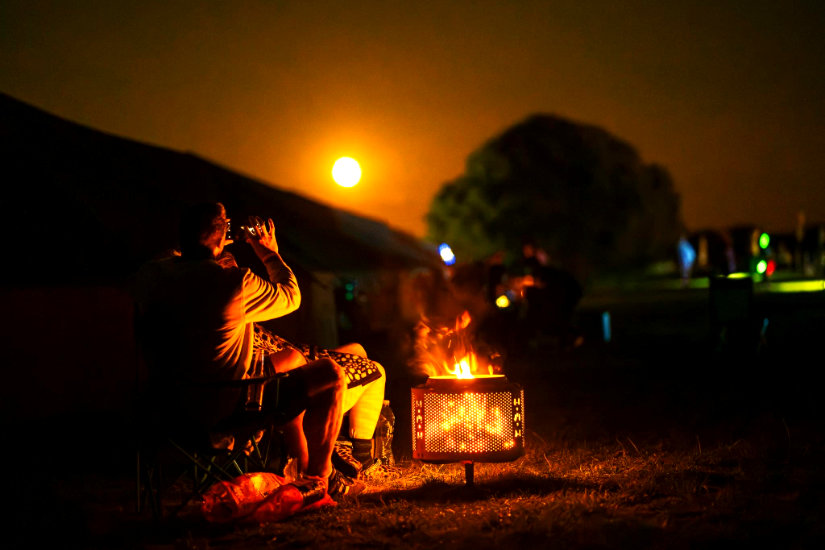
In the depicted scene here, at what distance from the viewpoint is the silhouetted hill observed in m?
6.07

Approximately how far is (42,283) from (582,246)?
37522 mm

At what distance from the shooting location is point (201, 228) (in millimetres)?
3918

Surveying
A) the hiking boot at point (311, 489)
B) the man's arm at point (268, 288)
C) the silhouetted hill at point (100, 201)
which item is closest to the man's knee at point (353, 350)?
the man's arm at point (268, 288)

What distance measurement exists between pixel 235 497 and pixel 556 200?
39.3m

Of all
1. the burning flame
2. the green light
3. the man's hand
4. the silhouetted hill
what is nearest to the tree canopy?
the green light

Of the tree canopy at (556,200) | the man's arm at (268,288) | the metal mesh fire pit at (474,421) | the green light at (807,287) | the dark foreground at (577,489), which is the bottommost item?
the dark foreground at (577,489)

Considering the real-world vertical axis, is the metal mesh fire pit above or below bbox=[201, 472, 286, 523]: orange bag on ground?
above

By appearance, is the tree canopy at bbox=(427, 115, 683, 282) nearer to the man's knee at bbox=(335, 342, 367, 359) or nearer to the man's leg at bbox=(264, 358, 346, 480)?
the man's knee at bbox=(335, 342, 367, 359)

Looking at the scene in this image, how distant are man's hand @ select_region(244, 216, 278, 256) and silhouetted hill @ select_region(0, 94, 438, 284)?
123 centimetres

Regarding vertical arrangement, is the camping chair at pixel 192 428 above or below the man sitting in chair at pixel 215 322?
below

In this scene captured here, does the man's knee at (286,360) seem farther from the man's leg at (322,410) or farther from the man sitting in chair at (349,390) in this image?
the man's leg at (322,410)

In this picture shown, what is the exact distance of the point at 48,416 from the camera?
20.1 feet

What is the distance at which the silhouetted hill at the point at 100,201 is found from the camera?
6074mm

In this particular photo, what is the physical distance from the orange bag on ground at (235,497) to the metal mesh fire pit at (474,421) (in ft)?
2.75
